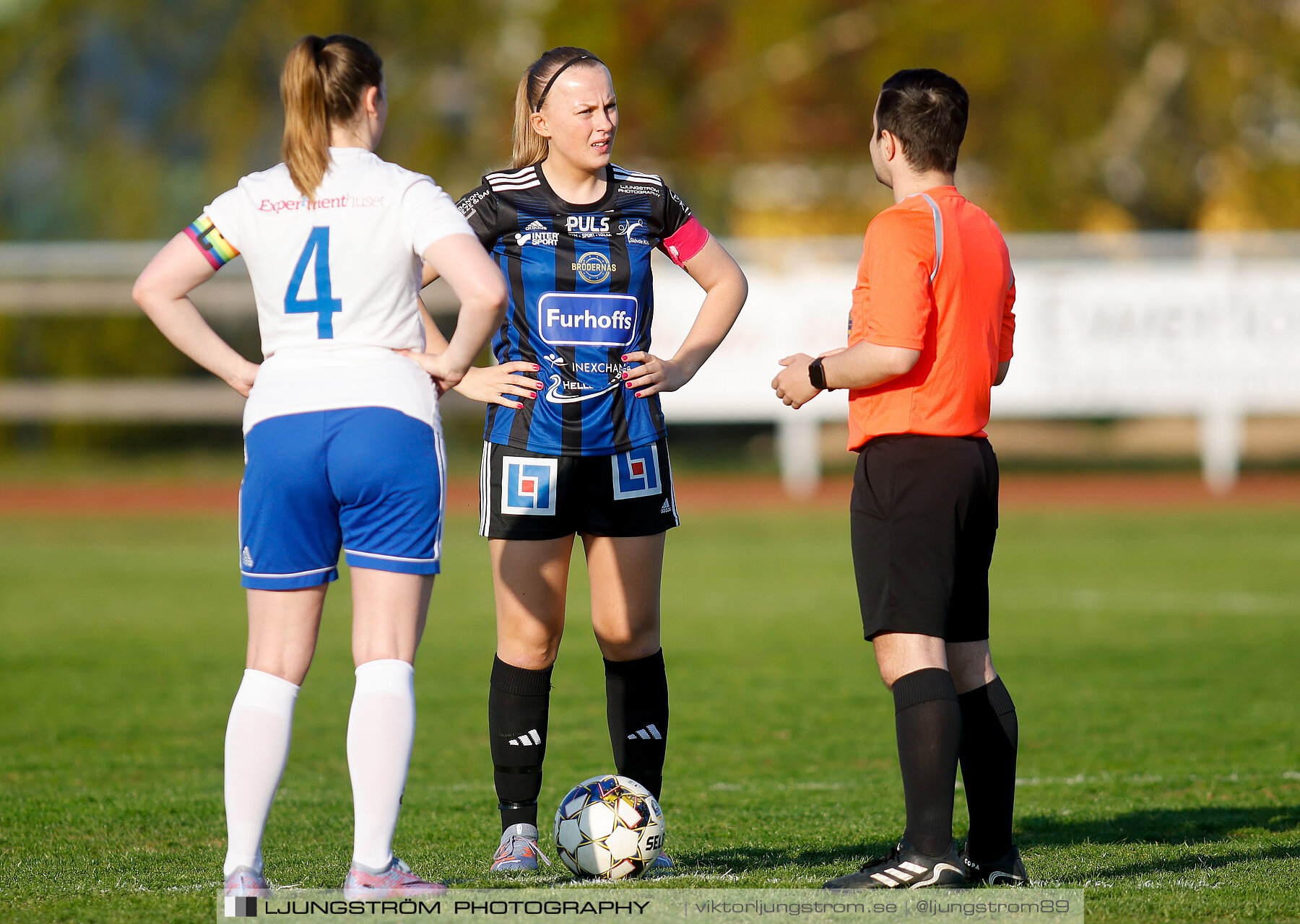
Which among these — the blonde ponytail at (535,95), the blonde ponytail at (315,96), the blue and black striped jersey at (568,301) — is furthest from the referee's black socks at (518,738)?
the blonde ponytail at (315,96)

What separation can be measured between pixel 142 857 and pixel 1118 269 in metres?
16.1

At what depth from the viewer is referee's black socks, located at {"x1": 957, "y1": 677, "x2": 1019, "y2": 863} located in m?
4.17

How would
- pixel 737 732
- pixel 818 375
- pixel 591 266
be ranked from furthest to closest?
pixel 737 732
pixel 591 266
pixel 818 375

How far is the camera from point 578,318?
177 inches

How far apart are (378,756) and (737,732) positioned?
12.3ft

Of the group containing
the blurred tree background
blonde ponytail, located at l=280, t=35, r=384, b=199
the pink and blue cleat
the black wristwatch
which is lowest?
the pink and blue cleat

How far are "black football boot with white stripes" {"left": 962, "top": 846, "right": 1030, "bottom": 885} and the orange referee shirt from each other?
115 cm

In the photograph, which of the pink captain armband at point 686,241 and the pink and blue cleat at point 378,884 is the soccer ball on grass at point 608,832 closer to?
the pink and blue cleat at point 378,884

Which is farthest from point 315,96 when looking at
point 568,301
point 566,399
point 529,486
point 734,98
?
point 734,98

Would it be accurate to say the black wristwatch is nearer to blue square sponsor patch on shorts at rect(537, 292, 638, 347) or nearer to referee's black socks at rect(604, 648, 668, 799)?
blue square sponsor patch on shorts at rect(537, 292, 638, 347)

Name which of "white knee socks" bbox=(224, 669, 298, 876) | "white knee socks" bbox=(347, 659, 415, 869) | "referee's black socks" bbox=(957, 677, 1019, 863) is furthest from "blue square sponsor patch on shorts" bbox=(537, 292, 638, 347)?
"referee's black socks" bbox=(957, 677, 1019, 863)

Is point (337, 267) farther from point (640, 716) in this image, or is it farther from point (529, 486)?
point (640, 716)

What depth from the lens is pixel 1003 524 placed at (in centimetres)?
1633

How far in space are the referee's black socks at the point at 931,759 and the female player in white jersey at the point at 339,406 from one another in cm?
126
